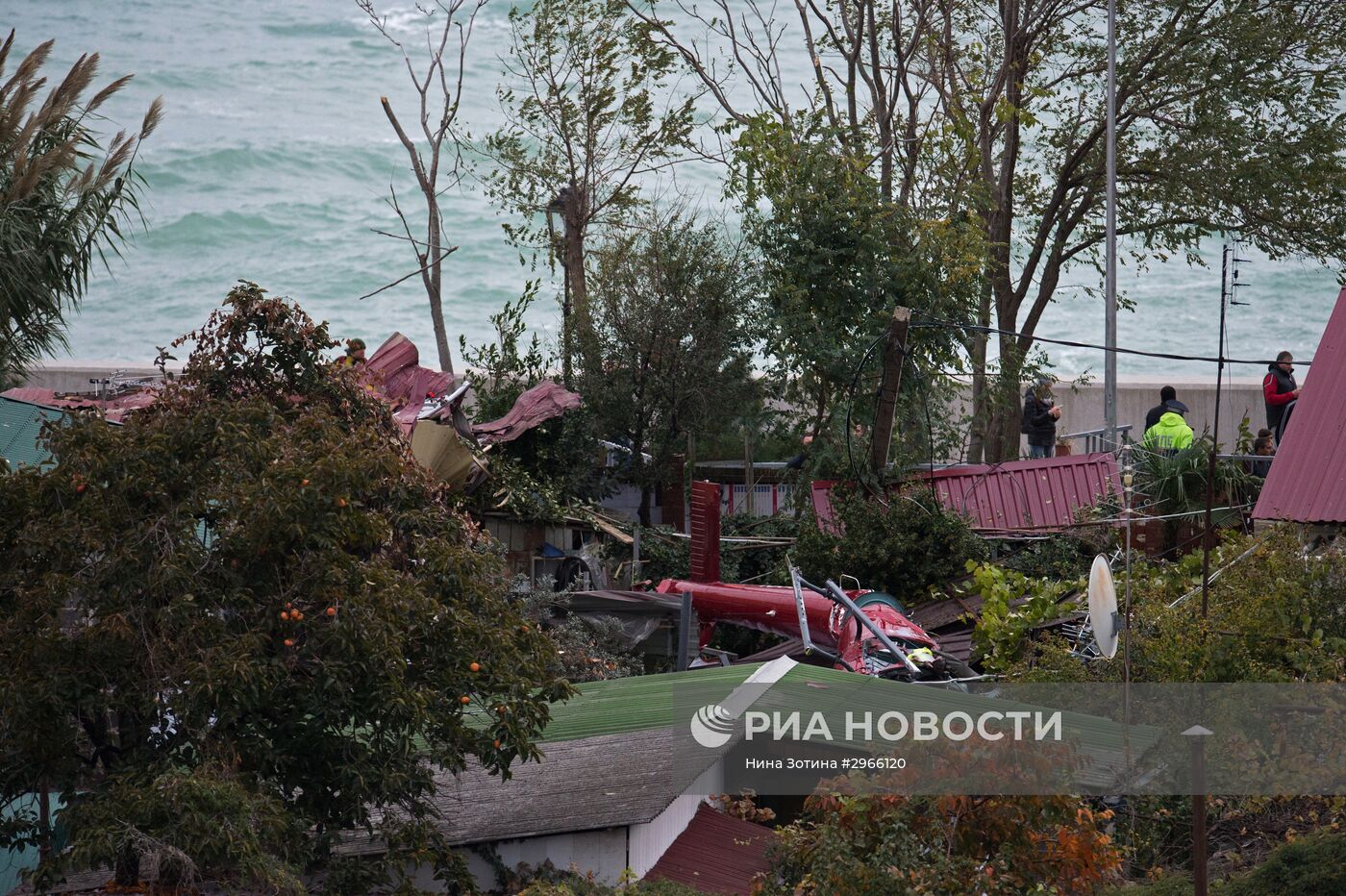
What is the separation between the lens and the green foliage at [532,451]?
1945 centimetres

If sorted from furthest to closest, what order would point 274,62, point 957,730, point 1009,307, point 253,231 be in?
point 274,62
point 253,231
point 1009,307
point 957,730

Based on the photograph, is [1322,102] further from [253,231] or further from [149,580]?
[253,231]

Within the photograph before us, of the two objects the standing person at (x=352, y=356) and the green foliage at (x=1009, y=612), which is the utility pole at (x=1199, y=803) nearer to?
the standing person at (x=352, y=356)

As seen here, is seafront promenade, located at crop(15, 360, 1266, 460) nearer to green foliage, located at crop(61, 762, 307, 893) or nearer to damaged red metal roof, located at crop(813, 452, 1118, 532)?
damaged red metal roof, located at crop(813, 452, 1118, 532)

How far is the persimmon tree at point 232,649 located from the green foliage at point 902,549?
9683mm

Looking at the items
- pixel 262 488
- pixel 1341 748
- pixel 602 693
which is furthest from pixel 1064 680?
pixel 262 488

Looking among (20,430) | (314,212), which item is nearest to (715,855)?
(20,430)

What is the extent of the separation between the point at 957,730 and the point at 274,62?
138 m

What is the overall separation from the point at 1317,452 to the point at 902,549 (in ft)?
20.9

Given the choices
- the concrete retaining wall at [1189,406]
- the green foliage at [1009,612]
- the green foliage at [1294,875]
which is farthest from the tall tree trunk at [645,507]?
the green foliage at [1294,875]

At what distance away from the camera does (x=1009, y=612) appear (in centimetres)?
1494

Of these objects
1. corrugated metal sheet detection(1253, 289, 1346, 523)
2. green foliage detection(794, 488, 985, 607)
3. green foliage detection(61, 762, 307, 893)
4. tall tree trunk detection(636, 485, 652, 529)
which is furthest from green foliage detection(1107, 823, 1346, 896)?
tall tree trunk detection(636, 485, 652, 529)

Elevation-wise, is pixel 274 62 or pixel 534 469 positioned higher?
pixel 274 62

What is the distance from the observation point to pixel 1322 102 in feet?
96.2
